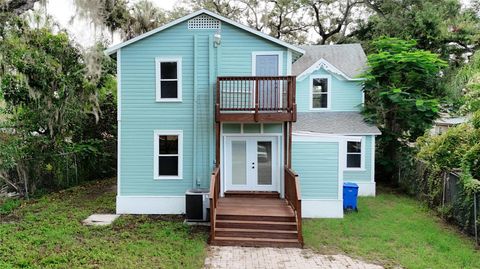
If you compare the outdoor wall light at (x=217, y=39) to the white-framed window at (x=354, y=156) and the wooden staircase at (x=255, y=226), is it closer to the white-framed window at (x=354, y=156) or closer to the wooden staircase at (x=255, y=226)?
the wooden staircase at (x=255, y=226)

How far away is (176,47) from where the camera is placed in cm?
1036

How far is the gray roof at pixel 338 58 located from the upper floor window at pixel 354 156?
287 centimetres

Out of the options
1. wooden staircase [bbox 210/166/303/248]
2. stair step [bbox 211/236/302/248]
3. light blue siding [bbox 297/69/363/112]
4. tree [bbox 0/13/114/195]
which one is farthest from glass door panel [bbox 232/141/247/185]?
tree [bbox 0/13/114/195]

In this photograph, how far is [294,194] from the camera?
27.8 feet

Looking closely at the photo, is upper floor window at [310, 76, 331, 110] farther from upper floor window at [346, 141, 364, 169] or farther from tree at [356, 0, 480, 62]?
tree at [356, 0, 480, 62]

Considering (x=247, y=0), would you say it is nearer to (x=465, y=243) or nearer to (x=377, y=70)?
(x=377, y=70)

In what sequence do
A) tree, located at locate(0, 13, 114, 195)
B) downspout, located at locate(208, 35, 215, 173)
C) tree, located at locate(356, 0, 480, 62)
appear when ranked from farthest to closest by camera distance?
tree, located at locate(356, 0, 480, 62) < tree, located at locate(0, 13, 114, 195) < downspout, located at locate(208, 35, 215, 173)

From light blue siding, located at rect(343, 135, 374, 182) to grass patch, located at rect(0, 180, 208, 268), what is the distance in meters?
6.89

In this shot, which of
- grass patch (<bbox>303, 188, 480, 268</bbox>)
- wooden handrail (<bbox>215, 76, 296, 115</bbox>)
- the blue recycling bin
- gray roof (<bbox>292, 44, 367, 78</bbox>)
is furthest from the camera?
gray roof (<bbox>292, 44, 367, 78</bbox>)

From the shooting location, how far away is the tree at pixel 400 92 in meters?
13.1

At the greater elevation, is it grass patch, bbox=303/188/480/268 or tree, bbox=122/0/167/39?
tree, bbox=122/0/167/39

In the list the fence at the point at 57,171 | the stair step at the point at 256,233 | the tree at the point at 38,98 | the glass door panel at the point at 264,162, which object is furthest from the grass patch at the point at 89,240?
the glass door panel at the point at 264,162

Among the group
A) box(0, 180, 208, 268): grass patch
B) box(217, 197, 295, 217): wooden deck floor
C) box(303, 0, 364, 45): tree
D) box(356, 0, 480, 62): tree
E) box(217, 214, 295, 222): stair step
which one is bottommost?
box(0, 180, 208, 268): grass patch

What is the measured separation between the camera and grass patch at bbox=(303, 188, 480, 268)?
6988mm
